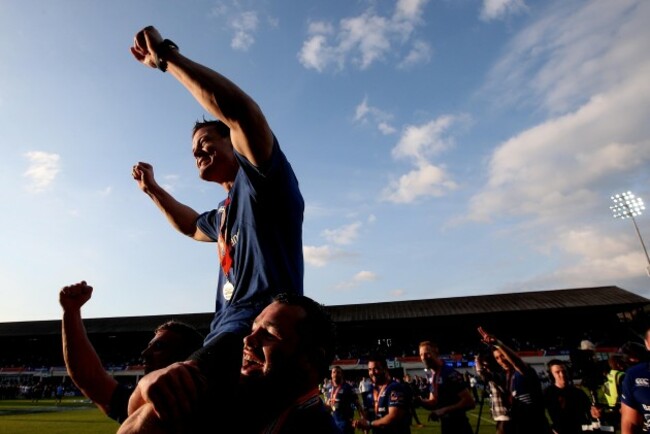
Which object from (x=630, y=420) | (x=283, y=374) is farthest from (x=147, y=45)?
(x=630, y=420)

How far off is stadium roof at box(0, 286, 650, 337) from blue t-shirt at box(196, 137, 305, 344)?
119 ft

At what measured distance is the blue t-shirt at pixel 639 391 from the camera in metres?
4.24

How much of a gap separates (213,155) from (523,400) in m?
7.46

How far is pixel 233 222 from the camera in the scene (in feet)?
7.42

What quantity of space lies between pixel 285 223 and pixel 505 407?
7497mm

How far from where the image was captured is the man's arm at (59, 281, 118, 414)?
8.18 ft

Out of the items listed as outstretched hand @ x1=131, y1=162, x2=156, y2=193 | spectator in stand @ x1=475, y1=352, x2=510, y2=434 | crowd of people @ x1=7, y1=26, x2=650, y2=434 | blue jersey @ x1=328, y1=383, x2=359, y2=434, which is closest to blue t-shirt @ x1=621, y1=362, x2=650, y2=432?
spectator in stand @ x1=475, y1=352, x2=510, y2=434

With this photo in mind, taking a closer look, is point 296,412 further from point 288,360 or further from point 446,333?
point 446,333

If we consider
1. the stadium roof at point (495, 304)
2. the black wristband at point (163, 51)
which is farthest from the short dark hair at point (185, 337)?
the stadium roof at point (495, 304)

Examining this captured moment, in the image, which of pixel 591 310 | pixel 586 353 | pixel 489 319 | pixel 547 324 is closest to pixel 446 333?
pixel 489 319

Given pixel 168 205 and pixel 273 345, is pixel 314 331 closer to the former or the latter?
pixel 273 345

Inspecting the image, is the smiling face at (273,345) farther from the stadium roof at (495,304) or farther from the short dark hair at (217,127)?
the stadium roof at (495,304)

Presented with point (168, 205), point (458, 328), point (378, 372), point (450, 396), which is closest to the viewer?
point (168, 205)

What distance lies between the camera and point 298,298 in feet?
6.00
